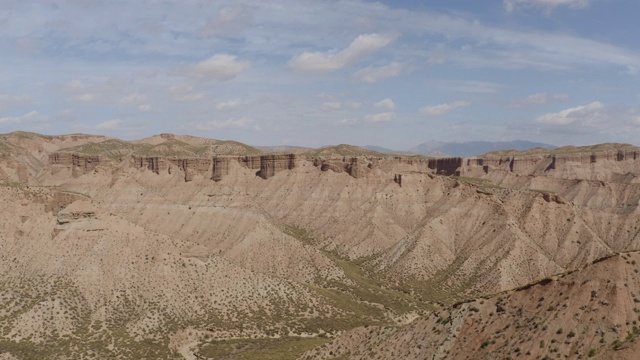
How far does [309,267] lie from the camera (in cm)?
11438

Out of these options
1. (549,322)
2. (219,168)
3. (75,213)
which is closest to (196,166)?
(219,168)

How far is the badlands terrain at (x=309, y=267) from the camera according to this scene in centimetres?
4228

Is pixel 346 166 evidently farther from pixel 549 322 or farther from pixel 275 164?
pixel 549 322

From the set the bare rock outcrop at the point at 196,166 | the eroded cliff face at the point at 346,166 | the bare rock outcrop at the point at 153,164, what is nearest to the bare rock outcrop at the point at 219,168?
the bare rock outcrop at the point at 196,166

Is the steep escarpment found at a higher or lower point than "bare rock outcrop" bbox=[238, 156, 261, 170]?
lower

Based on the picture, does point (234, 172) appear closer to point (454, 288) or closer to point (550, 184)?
→ point (454, 288)

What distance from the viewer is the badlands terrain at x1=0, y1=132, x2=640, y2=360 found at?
139 ft

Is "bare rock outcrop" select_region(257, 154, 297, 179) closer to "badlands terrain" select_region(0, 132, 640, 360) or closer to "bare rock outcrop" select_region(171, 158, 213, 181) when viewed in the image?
"badlands terrain" select_region(0, 132, 640, 360)

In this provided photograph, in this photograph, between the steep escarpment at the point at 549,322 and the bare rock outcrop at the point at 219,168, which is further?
the bare rock outcrop at the point at 219,168

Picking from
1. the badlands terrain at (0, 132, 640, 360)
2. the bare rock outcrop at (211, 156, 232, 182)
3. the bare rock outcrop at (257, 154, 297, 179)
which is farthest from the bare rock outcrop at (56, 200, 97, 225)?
the bare rock outcrop at (257, 154, 297, 179)

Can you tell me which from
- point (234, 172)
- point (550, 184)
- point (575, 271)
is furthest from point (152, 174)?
point (575, 271)

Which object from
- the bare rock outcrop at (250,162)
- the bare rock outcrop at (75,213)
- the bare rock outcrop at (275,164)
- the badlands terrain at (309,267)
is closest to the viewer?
the badlands terrain at (309,267)

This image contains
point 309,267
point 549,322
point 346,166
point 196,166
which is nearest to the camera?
point 549,322

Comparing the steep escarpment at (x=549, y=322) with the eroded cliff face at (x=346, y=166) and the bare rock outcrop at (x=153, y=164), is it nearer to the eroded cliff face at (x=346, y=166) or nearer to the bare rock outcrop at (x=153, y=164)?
the eroded cliff face at (x=346, y=166)
